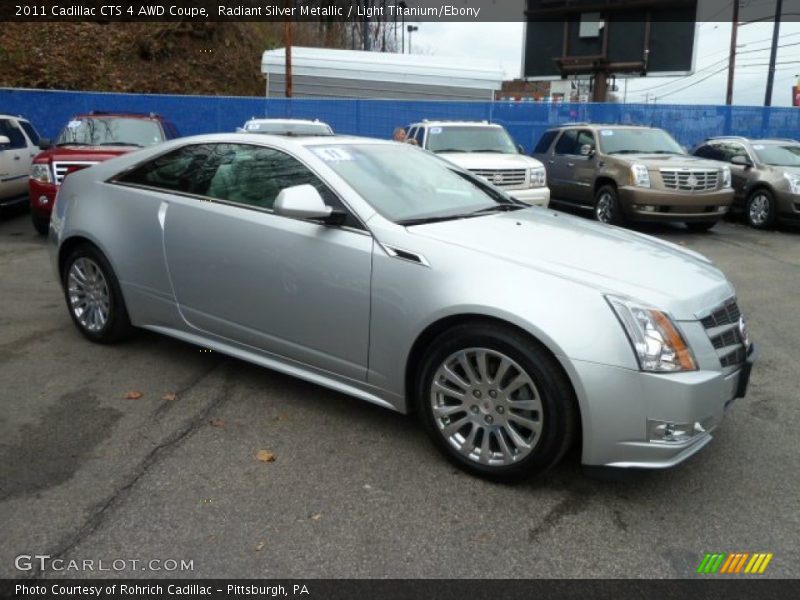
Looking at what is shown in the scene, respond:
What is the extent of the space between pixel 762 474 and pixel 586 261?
1.37 m

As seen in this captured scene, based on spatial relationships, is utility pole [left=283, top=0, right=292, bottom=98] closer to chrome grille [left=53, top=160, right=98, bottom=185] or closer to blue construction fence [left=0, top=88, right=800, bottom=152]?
blue construction fence [left=0, top=88, right=800, bottom=152]

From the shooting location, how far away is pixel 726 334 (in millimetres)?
3312

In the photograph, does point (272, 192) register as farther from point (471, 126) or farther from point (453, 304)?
point (471, 126)

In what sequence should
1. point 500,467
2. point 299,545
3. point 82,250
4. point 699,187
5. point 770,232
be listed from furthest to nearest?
point 770,232 → point 699,187 → point 82,250 → point 500,467 → point 299,545

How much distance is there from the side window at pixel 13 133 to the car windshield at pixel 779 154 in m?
12.8

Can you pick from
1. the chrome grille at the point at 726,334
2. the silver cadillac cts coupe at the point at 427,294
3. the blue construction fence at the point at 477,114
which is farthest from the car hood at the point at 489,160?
the blue construction fence at the point at 477,114

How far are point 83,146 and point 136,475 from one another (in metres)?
7.88

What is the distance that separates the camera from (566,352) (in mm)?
3018

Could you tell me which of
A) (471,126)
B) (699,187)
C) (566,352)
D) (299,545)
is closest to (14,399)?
(299,545)

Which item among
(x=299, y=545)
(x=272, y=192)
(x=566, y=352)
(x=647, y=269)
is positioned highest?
(x=272, y=192)

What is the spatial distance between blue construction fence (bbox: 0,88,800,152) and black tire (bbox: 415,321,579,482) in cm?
1569

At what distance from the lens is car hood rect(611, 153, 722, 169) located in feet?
36.7

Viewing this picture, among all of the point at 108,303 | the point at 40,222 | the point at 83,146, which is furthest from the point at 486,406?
the point at 83,146

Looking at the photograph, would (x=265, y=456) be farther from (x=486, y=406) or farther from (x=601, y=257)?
(x=601, y=257)
